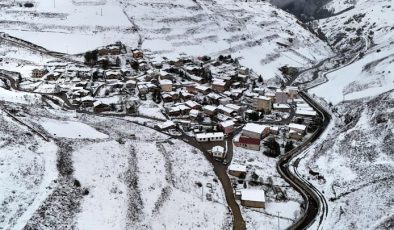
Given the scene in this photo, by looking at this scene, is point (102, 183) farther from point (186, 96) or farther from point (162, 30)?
point (162, 30)

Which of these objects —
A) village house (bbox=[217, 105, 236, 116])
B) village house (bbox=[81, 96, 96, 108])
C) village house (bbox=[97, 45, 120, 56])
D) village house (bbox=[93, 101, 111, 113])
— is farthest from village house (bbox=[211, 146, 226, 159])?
village house (bbox=[97, 45, 120, 56])

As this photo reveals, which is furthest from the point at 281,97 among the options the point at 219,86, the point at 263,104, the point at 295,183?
the point at 295,183

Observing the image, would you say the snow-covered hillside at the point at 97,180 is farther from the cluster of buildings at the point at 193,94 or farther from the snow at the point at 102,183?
the cluster of buildings at the point at 193,94

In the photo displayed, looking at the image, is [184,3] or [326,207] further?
[184,3]

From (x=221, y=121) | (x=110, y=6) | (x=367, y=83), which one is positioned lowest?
(x=221, y=121)

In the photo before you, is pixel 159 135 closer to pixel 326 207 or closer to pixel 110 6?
pixel 326 207

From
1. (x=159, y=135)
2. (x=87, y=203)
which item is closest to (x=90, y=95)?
(x=159, y=135)

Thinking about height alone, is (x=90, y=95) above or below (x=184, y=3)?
below

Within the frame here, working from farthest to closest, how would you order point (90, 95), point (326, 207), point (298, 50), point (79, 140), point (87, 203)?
point (298, 50), point (90, 95), point (79, 140), point (326, 207), point (87, 203)
